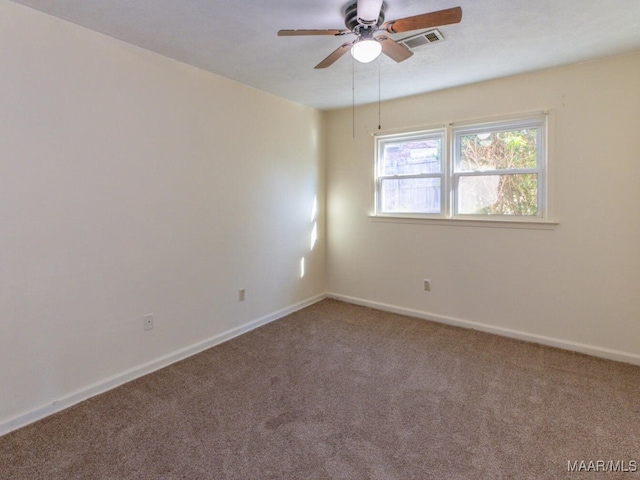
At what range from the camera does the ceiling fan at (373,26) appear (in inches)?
67.4

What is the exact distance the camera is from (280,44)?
2.48m

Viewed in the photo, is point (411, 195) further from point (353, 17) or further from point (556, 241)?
point (353, 17)

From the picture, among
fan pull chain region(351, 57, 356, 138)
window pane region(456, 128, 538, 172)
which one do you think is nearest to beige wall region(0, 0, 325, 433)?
fan pull chain region(351, 57, 356, 138)

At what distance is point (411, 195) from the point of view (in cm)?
398

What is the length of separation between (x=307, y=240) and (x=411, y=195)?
4.43 ft

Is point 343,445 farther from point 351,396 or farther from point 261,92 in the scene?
point 261,92

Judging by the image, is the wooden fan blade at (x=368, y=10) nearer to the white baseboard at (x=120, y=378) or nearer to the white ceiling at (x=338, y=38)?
the white ceiling at (x=338, y=38)

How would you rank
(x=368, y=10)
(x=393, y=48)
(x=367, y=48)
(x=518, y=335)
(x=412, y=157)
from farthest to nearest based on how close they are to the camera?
(x=412, y=157) → (x=518, y=335) → (x=393, y=48) → (x=367, y=48) → (x=368, y=10)

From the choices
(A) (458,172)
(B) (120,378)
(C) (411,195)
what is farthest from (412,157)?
(B) (120,378)

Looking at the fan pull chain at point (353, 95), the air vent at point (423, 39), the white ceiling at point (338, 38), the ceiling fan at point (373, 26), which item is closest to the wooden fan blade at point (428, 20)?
the ceiling fan at point (373, 26)

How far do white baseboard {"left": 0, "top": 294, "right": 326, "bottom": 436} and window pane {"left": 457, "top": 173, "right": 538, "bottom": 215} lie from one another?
242 cm

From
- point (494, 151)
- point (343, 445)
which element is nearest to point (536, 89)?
point (494, 151)

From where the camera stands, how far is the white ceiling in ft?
6.65

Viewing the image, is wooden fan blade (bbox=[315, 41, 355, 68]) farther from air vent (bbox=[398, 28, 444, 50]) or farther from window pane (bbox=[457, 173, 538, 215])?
window pane (bbox=[457, 173, 538, 215])
